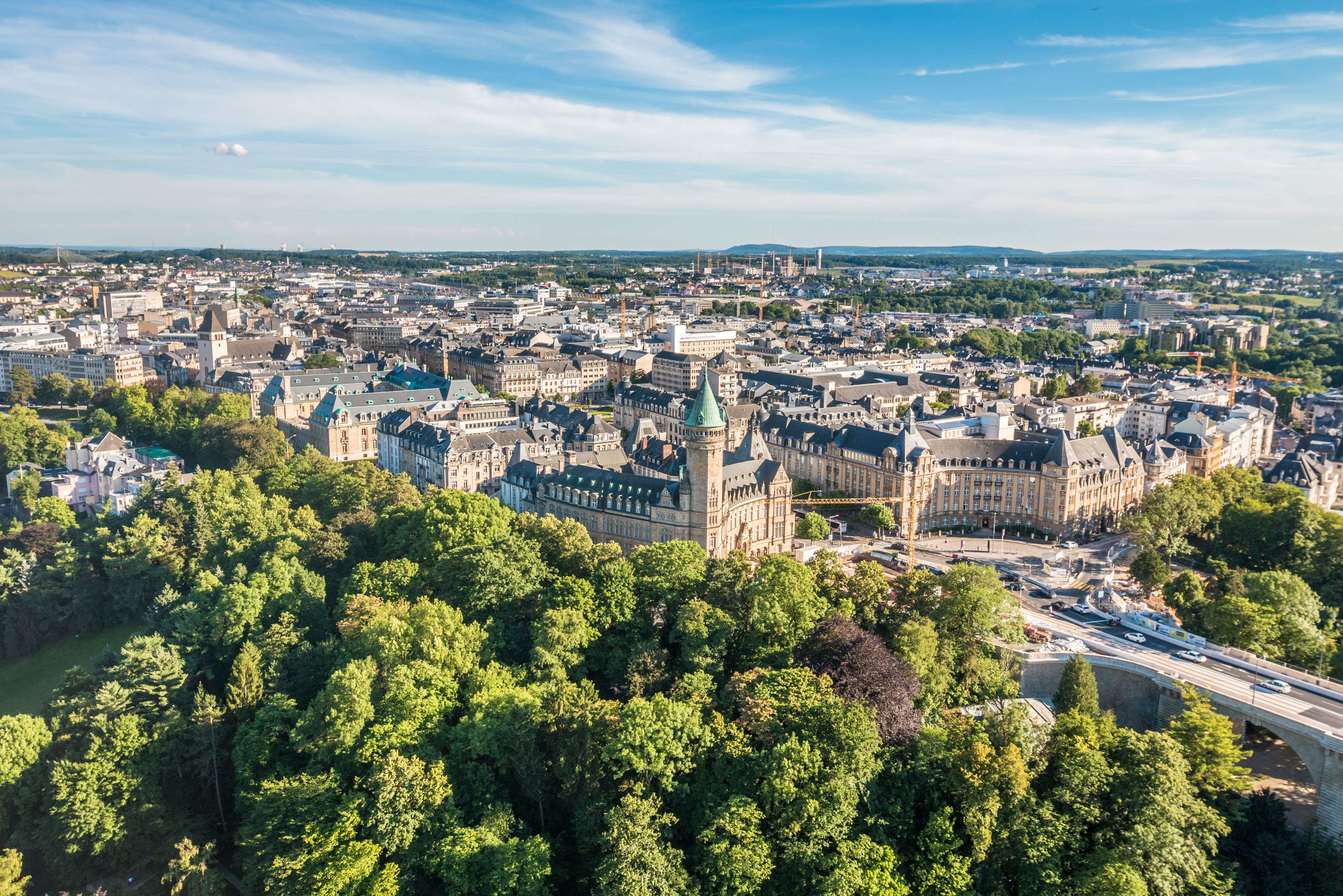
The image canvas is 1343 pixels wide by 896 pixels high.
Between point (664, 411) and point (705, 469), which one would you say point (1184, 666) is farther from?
point (664, 411)

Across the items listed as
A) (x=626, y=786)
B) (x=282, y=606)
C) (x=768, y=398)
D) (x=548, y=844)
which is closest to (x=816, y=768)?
(x=626, y=786)

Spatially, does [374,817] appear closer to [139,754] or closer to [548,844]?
[548,844]

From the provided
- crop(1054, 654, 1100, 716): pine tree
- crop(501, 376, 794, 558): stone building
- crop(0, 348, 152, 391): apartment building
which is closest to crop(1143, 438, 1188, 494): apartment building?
crop(501, 376, 794, 558): stone building

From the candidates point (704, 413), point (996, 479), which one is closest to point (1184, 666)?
point (704, 413)

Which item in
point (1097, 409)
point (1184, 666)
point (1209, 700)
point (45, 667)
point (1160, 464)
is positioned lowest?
point (45, 667)

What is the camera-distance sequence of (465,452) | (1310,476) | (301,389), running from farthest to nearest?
(301,389) → (465,452) → (1310,476)

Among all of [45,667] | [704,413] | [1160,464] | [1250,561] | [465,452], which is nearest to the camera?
[704,413]
